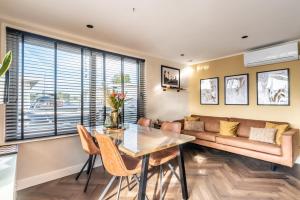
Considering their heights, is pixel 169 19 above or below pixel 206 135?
above

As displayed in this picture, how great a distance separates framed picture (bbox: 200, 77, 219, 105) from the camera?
4219mm

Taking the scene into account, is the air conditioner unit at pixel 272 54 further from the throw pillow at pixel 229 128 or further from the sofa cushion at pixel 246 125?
the throw pillow at pixel 229 128

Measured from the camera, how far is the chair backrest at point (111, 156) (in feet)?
5.00

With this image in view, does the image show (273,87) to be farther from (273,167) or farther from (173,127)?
(173,127)

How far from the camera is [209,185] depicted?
Answer: 233cm

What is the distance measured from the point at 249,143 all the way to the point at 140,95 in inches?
92.9

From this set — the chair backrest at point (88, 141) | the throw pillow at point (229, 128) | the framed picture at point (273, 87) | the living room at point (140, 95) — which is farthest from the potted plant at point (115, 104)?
the framed picture at point (273, 87)

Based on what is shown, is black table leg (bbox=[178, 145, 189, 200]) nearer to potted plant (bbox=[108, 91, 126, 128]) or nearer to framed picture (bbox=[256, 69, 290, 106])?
potted plant (bbox=[108, 91, 126, 128])

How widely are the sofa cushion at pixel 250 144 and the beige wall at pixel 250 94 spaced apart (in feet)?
2.85

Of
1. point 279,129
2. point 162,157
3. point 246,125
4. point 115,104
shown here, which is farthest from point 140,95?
point 279,129

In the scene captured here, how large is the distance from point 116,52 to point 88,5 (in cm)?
137

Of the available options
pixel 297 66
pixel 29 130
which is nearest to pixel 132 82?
pixel 29 130

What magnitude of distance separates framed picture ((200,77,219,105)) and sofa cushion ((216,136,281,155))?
4.02 ft

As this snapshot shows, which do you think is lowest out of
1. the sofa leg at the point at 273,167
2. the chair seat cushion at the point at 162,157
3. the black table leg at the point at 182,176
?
the sofa leg at the point at 273,167
